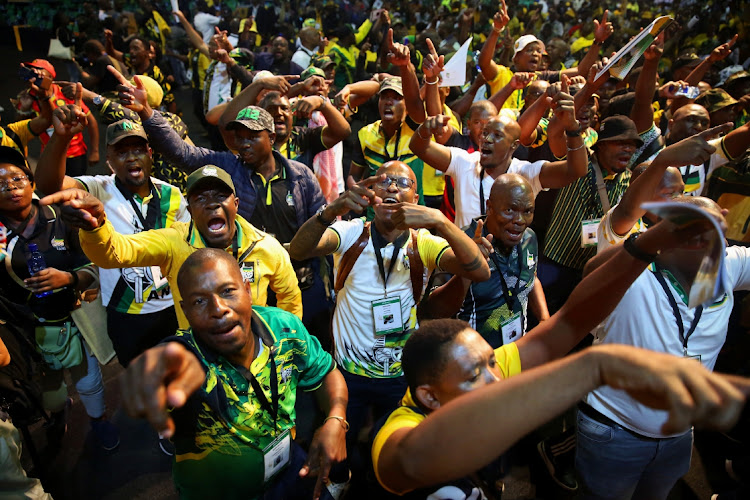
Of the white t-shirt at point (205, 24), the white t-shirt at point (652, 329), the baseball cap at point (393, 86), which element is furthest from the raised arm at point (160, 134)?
the white t-shirt at point (205, 24)

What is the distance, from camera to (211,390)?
71.2 inches

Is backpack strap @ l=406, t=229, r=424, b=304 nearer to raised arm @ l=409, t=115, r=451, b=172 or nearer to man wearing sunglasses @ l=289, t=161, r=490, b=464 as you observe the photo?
man wearing sunglasses @ l=289, t=161, r=490, b=464

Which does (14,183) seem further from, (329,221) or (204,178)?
(329,221)

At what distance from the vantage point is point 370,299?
274 cm

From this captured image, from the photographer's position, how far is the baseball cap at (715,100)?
4792 mm

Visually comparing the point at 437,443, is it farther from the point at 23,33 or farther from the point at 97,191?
the point at 23,33

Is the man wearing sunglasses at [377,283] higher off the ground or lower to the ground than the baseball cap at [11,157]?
lower

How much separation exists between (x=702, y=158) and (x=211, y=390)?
262cm

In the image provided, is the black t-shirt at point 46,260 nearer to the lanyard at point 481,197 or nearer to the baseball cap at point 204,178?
the baseball cap at point 204,178

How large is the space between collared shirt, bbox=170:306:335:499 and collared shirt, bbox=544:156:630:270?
249 cm

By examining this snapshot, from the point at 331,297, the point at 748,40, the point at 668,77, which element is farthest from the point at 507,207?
the point at 748,40

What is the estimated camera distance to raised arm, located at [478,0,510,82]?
5.33 metres

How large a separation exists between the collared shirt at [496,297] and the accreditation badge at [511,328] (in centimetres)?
2

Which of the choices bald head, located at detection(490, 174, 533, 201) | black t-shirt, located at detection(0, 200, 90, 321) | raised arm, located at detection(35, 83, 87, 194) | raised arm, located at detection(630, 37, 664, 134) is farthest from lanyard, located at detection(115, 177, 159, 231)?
raised arm, located at detection(630, 37, 664, 134)
